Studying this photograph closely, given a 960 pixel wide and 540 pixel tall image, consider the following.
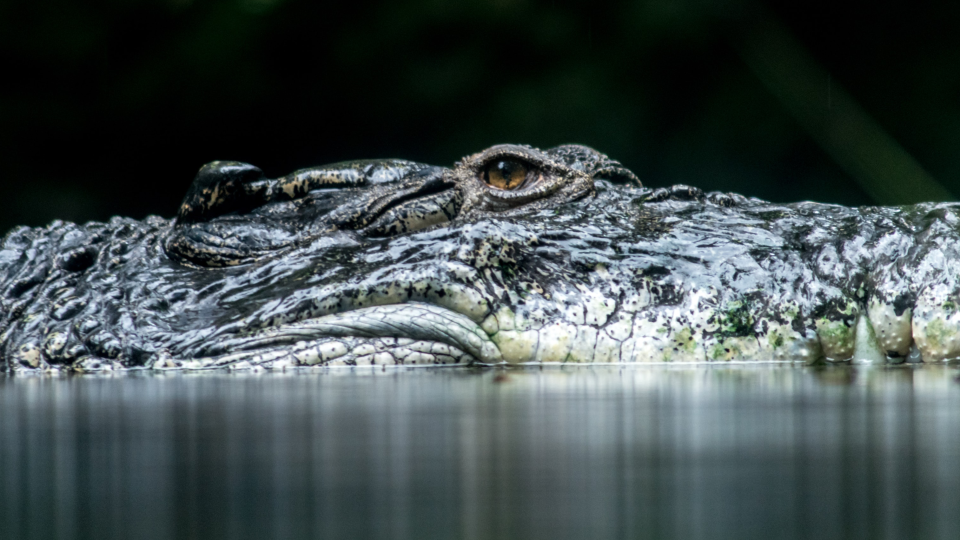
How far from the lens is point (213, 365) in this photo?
7.66 feet

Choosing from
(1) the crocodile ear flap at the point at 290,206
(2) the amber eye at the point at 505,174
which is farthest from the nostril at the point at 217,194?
(2) the amber eye at the point at 505,174

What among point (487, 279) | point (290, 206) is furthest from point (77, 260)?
point (487, 279)

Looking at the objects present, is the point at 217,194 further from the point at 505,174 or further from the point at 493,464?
the point at 493,464

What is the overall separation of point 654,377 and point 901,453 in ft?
3.34

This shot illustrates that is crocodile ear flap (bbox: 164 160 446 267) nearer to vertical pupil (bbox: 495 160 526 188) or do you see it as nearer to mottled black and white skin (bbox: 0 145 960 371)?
mottled black and white skin (bbox: 0 145 960 371)

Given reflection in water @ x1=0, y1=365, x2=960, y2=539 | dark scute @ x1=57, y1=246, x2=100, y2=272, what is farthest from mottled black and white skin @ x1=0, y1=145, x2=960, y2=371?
reflection in water @ x1=0, y1=365, x2=960, y2=539

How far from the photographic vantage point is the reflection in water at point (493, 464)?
0.61m

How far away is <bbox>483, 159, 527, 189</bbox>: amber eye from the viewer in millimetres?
2746

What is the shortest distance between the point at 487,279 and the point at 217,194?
912mm

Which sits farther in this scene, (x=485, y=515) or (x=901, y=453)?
(x=901, y=453)

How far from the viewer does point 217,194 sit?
9.02ft

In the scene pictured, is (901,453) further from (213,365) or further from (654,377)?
(213,365)

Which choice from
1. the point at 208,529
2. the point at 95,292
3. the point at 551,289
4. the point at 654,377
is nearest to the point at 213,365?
the point at 95,292

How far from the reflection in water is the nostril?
1190 mm
